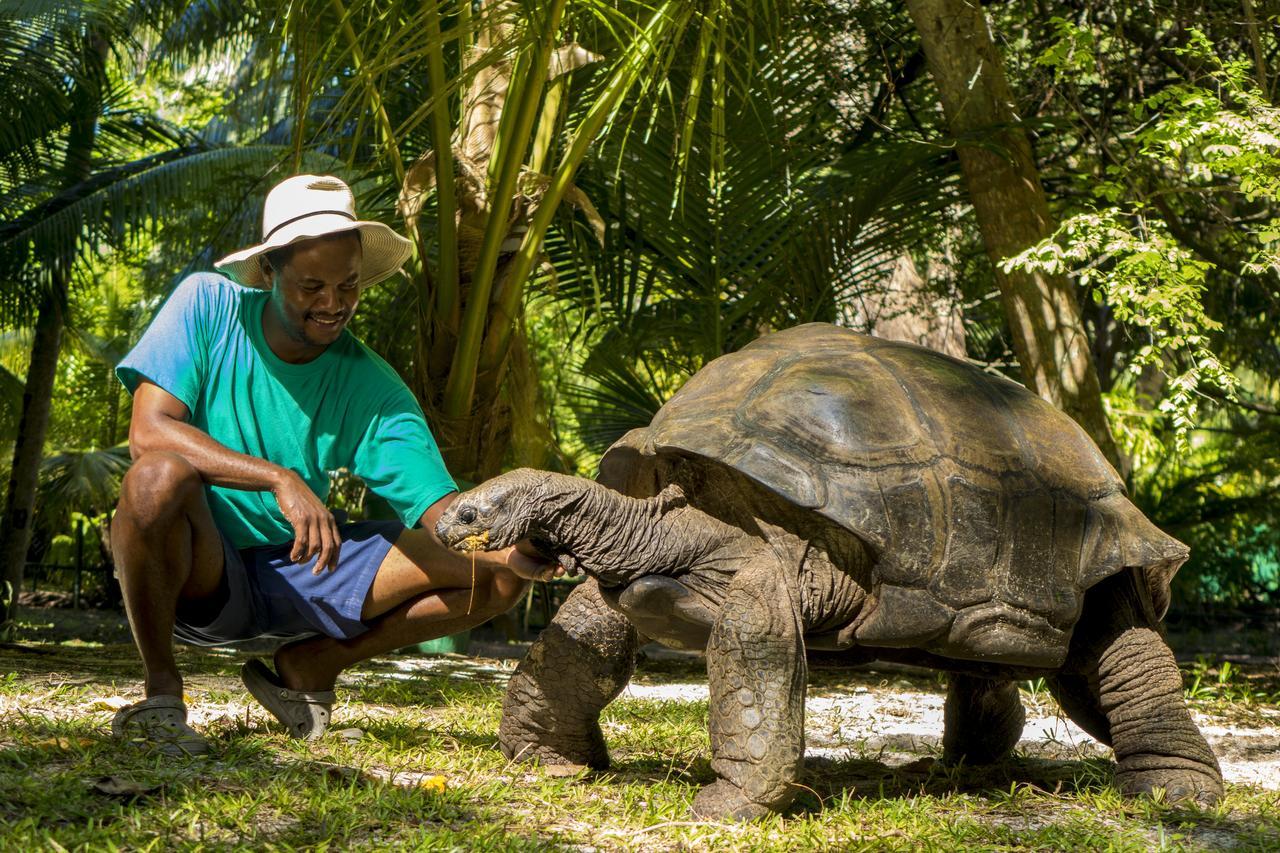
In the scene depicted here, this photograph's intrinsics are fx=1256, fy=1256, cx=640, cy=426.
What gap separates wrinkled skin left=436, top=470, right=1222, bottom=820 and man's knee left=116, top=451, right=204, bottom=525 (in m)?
0.67

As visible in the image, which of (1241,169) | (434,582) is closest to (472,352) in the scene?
(434,582)

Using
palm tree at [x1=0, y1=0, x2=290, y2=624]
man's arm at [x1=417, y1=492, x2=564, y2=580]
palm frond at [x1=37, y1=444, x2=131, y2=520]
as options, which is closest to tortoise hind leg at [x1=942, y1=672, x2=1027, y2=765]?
man's arm at [x1=417, y1=492, x2=564, y2=580]

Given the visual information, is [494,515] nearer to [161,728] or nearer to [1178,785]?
[161,728]

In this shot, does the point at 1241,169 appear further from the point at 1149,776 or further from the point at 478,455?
the point at 478,455

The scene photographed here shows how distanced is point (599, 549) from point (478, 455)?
2897 millimetres

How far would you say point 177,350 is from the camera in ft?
10.6

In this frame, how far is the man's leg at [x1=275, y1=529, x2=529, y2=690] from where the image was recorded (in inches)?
133

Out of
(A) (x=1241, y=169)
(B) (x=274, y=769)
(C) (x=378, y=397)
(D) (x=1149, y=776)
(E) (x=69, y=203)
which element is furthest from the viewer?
(E) (x=69, y=203)

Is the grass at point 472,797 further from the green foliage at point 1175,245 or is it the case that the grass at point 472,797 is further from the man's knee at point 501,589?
the green foliage at point 1175,245

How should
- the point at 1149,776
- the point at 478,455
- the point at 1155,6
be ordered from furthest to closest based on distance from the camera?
1. the point at 1155,6
2. the point at 478,455
3. the point at 1149,776

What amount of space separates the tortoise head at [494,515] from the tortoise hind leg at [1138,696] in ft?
5.12

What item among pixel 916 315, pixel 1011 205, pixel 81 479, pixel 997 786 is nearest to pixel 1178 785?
pixel 997 786

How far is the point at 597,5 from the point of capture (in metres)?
4.21

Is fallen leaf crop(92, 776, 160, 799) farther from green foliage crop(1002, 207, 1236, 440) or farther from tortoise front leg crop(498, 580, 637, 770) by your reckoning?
green foliage crop(1002, 207, 1236, 440)
